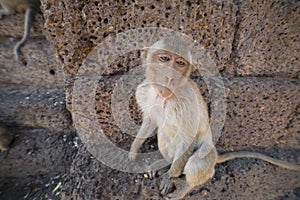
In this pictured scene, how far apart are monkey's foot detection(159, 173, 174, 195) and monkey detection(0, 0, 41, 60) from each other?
1329 millimetres

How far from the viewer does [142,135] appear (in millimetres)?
992

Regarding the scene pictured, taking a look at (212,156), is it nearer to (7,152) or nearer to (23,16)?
(7,152)

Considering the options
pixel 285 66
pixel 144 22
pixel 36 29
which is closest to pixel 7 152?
pixel 36 29

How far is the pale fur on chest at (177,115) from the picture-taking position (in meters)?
0.85

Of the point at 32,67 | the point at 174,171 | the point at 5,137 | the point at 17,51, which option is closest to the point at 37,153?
the point at 5,137

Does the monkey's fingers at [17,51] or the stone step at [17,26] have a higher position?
the stone step at [17,26]

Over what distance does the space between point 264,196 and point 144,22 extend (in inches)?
50.7

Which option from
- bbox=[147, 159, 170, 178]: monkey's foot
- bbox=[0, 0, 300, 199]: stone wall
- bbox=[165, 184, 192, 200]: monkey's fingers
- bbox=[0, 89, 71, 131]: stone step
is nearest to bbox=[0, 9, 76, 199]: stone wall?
bbox=[0, 89, 71, 131]: stone step

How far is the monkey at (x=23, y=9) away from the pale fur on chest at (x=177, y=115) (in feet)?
3.37

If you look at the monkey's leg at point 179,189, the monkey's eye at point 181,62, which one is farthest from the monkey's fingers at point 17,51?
the monkey's leg at point 179,189

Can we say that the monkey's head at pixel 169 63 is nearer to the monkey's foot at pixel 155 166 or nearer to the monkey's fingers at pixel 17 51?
the monkey's foot at pixel 155 166

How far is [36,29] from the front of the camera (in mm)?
1441

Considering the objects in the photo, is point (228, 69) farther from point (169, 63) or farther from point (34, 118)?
point (34, 118)

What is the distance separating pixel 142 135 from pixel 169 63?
18.1 inches
